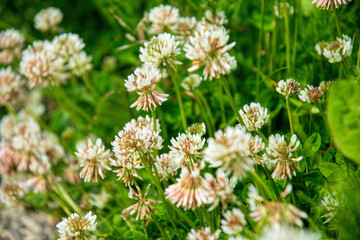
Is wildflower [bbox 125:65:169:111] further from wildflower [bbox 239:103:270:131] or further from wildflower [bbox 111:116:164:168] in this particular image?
wildflower [bbox 239:103:270:131]

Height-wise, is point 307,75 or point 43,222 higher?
point 307,75

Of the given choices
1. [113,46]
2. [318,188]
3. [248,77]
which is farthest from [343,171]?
[113,46]

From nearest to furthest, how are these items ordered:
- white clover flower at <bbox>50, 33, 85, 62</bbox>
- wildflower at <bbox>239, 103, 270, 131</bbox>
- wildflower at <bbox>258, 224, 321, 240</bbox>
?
1. wildflower at <bbox>258, 224, 321, 240</bbox>
2. wildflower at <bbox>239, 103, 270, 131</bbox>
3. white clover flower at <bbox>50, 33, 85, 62</bbox>

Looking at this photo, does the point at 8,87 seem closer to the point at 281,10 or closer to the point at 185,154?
the point at 185,154

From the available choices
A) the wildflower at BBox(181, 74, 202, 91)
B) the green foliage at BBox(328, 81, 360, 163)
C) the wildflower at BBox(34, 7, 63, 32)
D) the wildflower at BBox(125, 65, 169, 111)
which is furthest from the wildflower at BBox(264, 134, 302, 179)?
the wildflower at BBox(34, 7, 63, 32)

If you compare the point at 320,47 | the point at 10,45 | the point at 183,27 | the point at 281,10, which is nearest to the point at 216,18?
the point at 183,27

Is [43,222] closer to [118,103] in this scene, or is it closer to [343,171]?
[118,103]
